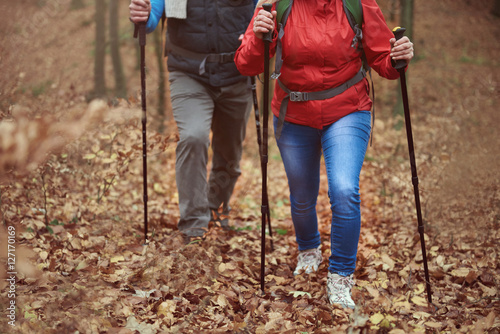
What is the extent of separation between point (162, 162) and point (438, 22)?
16.2 meters

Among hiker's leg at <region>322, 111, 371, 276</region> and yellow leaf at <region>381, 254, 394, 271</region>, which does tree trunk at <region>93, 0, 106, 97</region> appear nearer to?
yellow leaf at <region>381, 254, 394, 271</region>

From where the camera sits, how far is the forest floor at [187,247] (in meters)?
2.65

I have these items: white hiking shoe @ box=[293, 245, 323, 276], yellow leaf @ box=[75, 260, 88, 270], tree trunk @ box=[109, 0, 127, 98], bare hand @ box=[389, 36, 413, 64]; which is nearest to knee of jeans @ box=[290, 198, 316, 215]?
white hiking shoe @ box=[293, 245, 323, 276]

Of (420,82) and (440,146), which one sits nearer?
(440,146)

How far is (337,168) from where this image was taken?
3.18 m

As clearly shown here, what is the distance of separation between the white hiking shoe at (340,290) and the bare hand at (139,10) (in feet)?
8.95

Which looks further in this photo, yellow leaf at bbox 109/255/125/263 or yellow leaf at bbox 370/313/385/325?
yellow leaf at bbox 109/255/125/263

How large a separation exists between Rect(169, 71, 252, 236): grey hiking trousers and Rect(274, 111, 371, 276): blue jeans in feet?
3.03

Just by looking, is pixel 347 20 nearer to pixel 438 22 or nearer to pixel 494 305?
pixel 494 305

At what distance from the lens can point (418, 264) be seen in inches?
164

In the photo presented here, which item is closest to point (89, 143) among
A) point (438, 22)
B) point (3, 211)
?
point (3, 211)

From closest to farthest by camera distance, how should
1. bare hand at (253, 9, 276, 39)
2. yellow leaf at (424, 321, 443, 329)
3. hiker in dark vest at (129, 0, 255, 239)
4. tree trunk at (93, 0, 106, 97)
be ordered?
yellow leaf at (424, 321, 443, 329) → bare hand at (253, 9, 276, 39) → hiker in dark vest at (129, 0, 255, 239) → tree trunk at (93, 0, 106, 97)

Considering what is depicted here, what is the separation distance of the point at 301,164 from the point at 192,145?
3.75ft

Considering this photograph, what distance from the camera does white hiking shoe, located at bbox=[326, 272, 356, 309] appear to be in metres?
3.20
